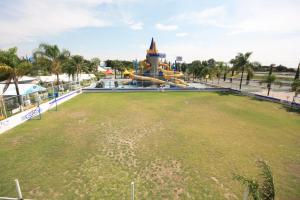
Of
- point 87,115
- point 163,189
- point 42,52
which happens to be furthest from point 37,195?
point 42,52

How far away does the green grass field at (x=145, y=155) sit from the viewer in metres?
7.00

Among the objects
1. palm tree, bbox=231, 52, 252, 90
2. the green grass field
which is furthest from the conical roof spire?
the green grass field

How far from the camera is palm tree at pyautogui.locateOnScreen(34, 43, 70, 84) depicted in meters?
27.9

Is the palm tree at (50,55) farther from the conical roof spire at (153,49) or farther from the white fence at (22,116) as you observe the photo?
the conical roof spire at (153,49)

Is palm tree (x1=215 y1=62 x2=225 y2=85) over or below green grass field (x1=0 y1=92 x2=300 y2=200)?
over

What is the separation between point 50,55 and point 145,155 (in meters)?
27.7

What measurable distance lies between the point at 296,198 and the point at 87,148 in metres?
10.5

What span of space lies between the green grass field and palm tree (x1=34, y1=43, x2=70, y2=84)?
16146 millimetres

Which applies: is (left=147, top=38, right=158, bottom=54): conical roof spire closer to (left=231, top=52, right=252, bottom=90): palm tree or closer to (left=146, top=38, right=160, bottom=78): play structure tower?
(left=146, top=38, right=160, bottom=78): play structure tower

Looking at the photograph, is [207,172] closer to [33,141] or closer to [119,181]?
[119,181]

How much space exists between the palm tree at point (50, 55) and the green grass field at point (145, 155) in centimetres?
1615

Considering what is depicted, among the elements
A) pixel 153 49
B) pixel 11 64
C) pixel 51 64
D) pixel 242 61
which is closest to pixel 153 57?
pixel 153 49

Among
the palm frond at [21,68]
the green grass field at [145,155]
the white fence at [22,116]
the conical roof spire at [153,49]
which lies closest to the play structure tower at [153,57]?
the conical roof spire at [153,49]

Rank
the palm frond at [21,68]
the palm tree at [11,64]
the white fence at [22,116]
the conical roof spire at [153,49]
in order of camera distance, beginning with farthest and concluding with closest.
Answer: the conical roof spire at [153,49]
the palm frond at [21,68]
the palm tree at [11,64]
the white fence at [22,116]
